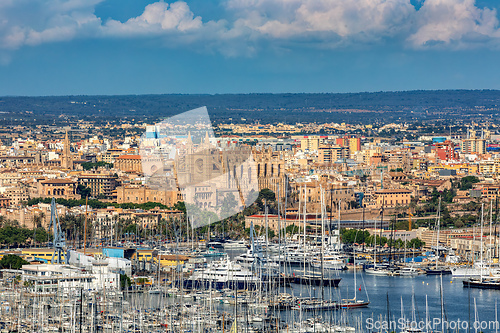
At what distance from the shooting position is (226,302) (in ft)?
50.3

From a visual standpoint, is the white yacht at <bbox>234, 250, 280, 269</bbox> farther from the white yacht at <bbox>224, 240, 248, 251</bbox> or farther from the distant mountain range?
the distant mountain range

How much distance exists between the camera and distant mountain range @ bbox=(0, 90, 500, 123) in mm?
94000

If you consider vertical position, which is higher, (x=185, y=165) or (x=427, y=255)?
(x=185, y=165)

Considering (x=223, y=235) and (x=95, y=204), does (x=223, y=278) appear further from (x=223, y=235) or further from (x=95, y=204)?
(x=95, y=204)

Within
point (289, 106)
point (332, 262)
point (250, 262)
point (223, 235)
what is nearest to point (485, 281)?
point (332, 262)

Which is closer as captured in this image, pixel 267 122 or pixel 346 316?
pixel 346 316

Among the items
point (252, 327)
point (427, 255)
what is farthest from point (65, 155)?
point (252, 327)

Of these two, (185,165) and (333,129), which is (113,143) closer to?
(333,129)

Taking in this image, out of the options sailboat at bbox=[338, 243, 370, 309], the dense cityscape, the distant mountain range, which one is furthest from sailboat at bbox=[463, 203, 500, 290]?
the distant mountain range

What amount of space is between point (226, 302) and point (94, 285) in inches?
82.2

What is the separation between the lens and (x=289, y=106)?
113188mm

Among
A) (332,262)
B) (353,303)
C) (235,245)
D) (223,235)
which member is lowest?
(235,245)

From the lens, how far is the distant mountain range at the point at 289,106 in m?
94.0

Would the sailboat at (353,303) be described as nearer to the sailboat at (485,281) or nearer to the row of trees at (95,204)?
the sailboat at (485,281)
